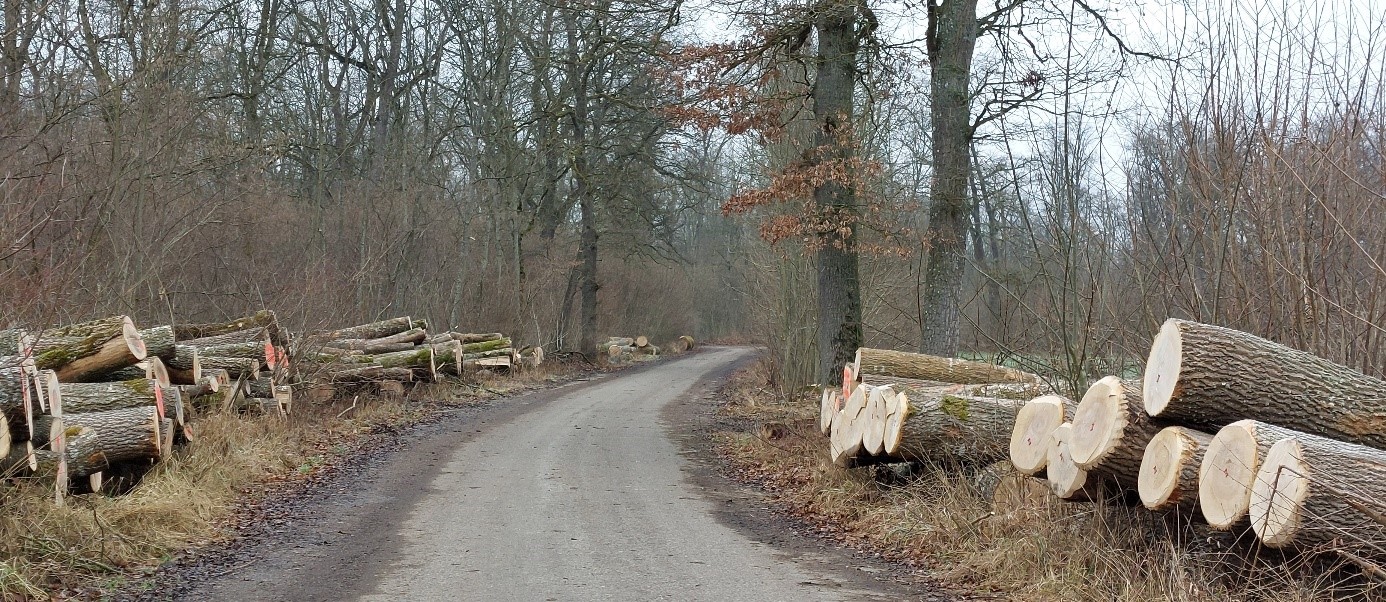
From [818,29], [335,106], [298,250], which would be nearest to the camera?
[818,29]

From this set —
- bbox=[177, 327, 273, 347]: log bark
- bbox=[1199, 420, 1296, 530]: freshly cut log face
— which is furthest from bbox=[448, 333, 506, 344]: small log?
bbox=[1199, 420, 1296, 530]: freshly cut log face

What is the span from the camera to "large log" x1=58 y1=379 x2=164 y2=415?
8586 mm

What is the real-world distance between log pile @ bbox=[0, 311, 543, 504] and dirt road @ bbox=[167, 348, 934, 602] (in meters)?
1.51

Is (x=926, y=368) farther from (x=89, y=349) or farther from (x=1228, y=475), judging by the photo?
(x=89, y=349)

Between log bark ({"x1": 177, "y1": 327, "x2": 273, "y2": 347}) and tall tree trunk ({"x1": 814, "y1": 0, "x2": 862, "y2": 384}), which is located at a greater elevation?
tall tree trunk ({"x1": 814, "y1": 0, "x2": 862, "y2": 384})

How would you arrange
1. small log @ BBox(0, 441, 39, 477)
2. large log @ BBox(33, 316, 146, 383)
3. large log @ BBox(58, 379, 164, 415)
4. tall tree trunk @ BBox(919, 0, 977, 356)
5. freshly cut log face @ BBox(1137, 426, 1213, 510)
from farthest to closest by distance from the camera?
tall tree trunk @ BBox(919, 0, 977, 356)
large log @ BBox(33, 316, 146, 383)
large log @ BBox(58, 379, 164, 415)
small log @ BBox(0, 441, 39, 477)
freshly cut log face @ BBox(1137, 426, 1213, 510)

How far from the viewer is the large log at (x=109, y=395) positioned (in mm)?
8586

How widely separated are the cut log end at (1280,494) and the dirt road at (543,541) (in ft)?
7.18

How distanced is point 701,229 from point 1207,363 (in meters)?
58.8

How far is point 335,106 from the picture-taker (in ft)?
97.0

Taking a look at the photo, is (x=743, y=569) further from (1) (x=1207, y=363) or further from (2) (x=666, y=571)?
(1) (x=1207, y=363)

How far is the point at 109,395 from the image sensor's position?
29.1 ft

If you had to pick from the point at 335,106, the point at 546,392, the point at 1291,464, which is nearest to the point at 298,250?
the point at 546,392

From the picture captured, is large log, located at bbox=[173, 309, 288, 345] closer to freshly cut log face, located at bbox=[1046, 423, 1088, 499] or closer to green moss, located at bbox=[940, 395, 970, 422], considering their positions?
green moss, located at bbox=[940, 395, 970, 422]
